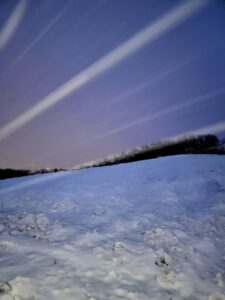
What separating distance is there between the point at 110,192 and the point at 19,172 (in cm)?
A: 1833

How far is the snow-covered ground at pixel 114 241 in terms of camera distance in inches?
205

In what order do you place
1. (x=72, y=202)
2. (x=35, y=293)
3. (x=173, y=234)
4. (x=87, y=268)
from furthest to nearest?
(x=72, y=202) → (x=173, y=234) → (x=87, y=268) → (x=35, y=293)

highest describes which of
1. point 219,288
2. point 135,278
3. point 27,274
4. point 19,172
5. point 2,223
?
point 19,172

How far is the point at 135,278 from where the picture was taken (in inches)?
220

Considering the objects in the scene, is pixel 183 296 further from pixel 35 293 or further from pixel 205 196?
pixel 205 196

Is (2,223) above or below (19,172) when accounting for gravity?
below

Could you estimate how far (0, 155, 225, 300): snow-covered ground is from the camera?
5.22 metres

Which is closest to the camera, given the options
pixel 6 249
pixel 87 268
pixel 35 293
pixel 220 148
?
pixel 35 293

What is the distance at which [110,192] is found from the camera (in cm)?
1213

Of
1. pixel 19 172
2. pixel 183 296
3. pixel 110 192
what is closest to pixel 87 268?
pixel 183 296

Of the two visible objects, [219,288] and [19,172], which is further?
[19,172]

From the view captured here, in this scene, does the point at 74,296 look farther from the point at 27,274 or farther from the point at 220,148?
the point at 220,148

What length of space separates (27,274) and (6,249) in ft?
4.11

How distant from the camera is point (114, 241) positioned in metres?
7.09
